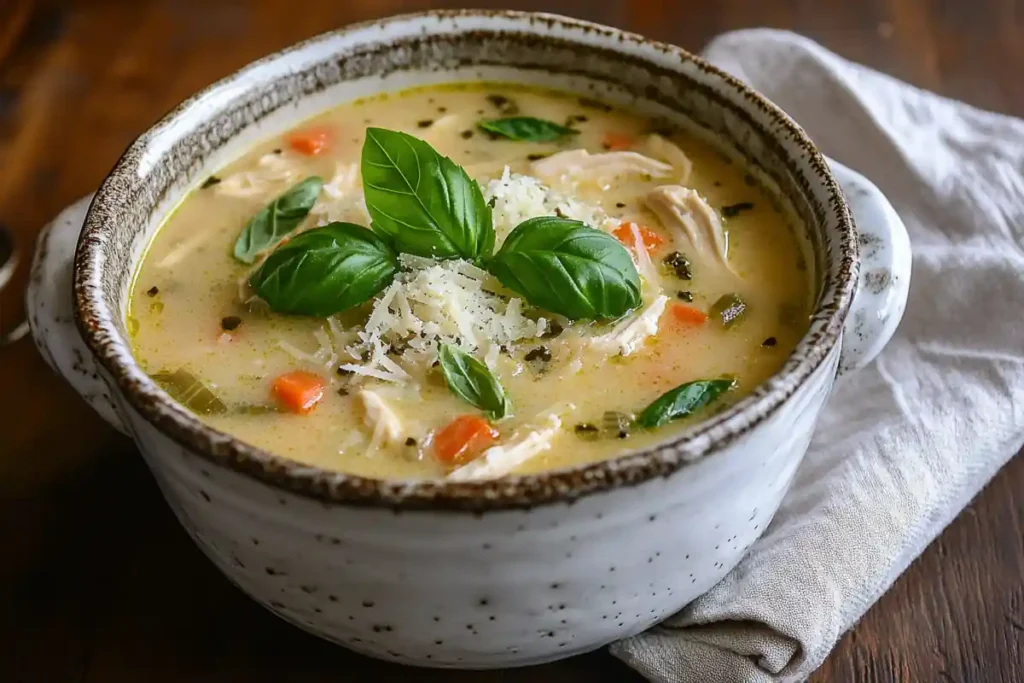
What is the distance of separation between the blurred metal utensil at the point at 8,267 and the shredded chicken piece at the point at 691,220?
1210mm

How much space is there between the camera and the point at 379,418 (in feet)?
4.92

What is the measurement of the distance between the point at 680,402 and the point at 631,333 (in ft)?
0.53

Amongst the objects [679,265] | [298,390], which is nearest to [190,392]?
[298,390]

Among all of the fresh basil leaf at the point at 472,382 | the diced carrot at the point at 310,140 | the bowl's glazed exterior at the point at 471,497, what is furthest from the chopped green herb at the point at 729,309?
the diced carrot at the point at 310,140

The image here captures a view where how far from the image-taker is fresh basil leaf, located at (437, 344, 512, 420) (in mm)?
1521

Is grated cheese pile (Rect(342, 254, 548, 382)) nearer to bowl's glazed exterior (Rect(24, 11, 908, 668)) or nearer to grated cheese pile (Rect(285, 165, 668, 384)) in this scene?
grated cheese pile (Rect(285, 165, 668, 384))

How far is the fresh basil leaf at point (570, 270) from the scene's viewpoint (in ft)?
5.08

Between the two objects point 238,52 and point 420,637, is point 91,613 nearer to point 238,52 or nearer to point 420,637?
point 420,637

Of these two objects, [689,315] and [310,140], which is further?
[310,140]

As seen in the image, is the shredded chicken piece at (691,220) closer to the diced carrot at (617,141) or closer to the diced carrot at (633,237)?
the diced carrot at (633,237)

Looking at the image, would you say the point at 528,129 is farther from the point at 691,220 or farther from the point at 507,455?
the point at 507,455

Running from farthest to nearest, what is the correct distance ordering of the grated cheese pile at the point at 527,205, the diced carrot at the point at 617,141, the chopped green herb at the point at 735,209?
the diced carrot at the point at 617,141, the chopped green herb at the point at 735,209, the grated cheese pile at the point at 527,205

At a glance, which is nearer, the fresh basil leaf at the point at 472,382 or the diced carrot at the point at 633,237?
the fresh basil leaf at the point at 472,382

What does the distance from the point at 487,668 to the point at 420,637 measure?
0.17m
